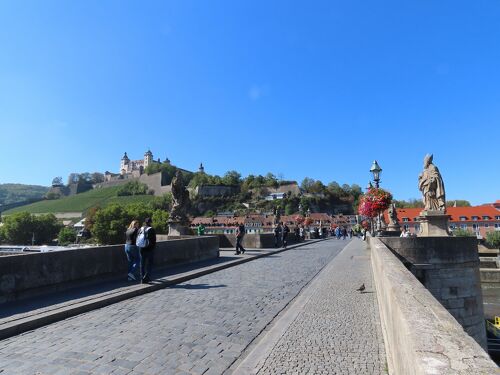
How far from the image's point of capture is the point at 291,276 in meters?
11.8

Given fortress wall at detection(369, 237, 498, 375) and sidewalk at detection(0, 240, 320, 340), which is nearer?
fortress wall at detection(369, 237, 498, 375)

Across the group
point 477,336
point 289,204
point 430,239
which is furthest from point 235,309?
point 289,204

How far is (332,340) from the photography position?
5090 mm

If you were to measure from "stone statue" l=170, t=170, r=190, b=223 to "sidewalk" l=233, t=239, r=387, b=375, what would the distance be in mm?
12252

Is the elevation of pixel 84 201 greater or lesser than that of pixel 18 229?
greater

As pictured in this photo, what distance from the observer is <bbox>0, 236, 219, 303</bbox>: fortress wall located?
705cm

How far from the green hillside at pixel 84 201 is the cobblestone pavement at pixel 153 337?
139 m

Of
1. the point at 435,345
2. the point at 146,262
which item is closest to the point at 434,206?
the point at 146,262

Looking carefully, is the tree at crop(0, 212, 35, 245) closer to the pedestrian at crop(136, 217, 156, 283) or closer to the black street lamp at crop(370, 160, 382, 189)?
the black street lamp at crop(370, 160, 382, 189)

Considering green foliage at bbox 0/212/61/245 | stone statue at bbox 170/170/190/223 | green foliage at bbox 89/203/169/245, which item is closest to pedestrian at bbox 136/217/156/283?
stone statue at bbox 170/170/190/223

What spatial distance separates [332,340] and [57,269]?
6.14m

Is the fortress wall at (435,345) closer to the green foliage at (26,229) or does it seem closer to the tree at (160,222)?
the tree at (160,222)

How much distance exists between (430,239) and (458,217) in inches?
3593

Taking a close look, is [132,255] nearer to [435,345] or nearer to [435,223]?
[435,345]
